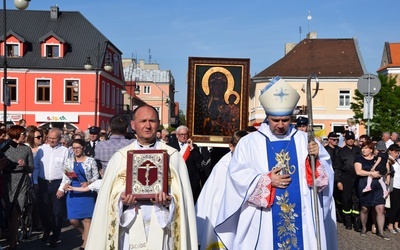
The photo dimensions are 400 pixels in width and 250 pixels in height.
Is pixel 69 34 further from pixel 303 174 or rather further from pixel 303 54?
pixel 303 174

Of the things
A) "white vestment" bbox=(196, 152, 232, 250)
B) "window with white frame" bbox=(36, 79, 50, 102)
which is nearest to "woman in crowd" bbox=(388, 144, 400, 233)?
"white vestment" bbox=(196, 152, 232, 250)

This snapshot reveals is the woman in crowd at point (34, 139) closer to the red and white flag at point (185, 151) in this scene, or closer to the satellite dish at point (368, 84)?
the red and white flag at point (185, 151)

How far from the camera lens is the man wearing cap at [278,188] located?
19.8ft

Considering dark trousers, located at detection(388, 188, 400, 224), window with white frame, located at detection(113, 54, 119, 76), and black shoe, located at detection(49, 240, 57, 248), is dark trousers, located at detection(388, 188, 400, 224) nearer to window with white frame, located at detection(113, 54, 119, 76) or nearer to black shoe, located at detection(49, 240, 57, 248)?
black shoe, located at detection(49, 240, 57, 248)

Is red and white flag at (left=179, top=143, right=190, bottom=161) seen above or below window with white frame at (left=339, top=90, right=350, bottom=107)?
below

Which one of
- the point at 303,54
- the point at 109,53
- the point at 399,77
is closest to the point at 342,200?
the point at 109,53

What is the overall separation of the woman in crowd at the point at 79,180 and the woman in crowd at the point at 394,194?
633 centimetres

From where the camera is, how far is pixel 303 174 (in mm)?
6129

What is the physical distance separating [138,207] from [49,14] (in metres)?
50.1

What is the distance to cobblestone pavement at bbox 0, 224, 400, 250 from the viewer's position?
34.3 feet

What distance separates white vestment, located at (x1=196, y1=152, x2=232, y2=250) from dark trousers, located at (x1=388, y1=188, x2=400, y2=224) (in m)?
6.59

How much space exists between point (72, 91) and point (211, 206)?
43.7 metres

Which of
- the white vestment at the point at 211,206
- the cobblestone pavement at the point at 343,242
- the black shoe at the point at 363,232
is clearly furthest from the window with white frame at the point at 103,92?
the white vestment at the point at 211,206

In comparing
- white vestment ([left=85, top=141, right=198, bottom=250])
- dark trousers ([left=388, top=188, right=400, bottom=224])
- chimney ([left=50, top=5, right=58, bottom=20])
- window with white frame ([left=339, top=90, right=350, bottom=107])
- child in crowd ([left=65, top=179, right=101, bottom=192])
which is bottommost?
dark trousers ([left=388, top=188, right=400, bottom=224])
